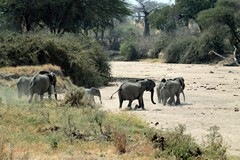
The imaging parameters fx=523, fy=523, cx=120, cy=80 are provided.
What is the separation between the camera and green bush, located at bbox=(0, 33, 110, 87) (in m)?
29.5

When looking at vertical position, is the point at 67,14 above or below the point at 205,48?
above

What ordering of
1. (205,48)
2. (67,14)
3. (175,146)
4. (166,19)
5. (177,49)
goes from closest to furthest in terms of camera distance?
1. (175,146)
2. (67,14)
3. (205,48)
4. (177,49)
5. (166,19)

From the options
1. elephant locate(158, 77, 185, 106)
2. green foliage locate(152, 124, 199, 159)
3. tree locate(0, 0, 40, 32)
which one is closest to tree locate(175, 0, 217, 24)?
tree locate(0, 0, 40, 32)

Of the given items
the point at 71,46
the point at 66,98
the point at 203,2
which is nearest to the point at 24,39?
the point at 71,46

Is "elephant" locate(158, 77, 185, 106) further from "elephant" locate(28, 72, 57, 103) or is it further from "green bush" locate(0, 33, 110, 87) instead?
"green bush" locate(0, 33, 110, 87)

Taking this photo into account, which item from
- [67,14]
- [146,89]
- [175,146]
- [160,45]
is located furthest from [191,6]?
[175,146]

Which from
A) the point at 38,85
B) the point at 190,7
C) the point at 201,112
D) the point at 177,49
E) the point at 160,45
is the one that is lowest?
the point at 201,112

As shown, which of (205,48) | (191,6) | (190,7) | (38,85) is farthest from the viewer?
(190,7)

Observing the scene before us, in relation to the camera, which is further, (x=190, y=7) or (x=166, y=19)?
(x=166, y=19)

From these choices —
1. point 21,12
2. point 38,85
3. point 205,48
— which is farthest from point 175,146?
point 205,48

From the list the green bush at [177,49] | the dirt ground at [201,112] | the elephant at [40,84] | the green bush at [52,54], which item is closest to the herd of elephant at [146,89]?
the dirt ground at [201,112]

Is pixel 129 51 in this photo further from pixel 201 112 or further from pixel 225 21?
pixel 201 112

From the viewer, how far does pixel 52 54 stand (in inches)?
1198

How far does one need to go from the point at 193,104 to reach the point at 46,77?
20.7ft
